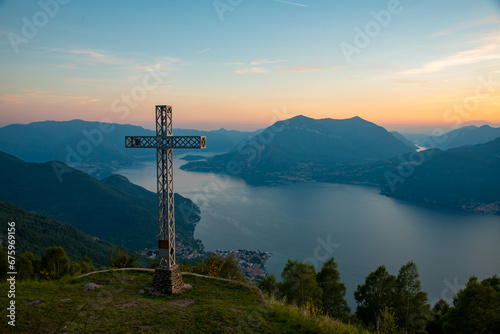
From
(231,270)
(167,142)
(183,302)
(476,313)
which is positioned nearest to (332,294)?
(231,270)

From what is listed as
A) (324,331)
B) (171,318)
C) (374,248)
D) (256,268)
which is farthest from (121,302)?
(374,248)

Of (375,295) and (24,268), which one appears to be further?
(375,295)

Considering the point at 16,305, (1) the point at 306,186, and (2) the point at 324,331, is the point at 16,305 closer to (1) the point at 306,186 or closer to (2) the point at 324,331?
(2) the point at 324,331

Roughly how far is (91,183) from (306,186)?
429ft

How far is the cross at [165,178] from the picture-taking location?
1463 cm

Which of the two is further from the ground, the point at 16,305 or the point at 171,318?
the point at 16,305

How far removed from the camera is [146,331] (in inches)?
381

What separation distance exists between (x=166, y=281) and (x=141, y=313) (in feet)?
11.3

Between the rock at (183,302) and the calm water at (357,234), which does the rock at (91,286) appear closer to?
the rock at (183,302)

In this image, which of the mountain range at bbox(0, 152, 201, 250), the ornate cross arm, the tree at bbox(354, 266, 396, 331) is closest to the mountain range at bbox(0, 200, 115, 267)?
the mountain range at bbox(0, 152, 201, 250)

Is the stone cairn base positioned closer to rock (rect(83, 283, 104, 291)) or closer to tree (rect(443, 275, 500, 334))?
rock (rect(83, 283, 104, 291))

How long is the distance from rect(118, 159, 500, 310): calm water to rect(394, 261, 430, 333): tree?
41.4 meters

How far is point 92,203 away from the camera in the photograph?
136125 millimetres

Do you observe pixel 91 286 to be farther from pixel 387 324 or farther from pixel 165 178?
pixel 387 324
